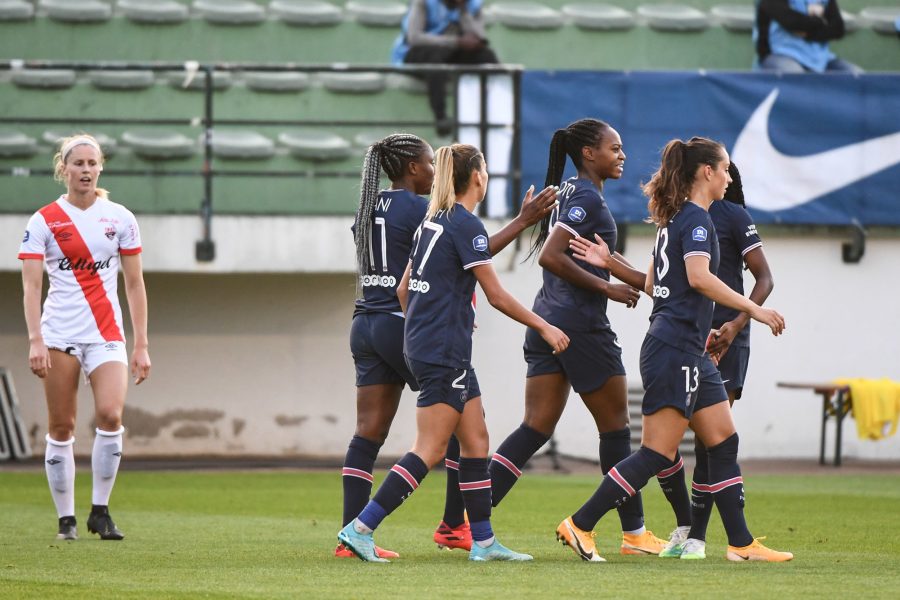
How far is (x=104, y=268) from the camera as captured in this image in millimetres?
7676

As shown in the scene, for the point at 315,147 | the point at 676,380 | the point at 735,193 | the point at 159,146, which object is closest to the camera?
the point at 676,380

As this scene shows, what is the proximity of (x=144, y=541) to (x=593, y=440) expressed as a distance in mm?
7571

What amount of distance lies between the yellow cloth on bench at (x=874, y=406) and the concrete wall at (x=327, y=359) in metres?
1.06

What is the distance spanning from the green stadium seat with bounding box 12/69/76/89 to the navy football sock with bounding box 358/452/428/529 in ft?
30.2

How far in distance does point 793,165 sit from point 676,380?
834 centimetres

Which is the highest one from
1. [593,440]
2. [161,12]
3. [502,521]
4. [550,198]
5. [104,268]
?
[161,12]

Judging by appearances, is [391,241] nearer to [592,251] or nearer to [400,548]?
[592,251]

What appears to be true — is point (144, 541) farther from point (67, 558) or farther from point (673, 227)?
point (673, 227)

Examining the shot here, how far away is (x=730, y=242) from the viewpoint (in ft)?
22.4

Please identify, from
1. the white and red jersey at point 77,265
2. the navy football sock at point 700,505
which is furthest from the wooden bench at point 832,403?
the white and red jersey at point 77,265

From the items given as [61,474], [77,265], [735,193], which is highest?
[735,193]

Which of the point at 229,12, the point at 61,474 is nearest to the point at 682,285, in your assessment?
the point at 61,474

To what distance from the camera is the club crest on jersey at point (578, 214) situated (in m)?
6.66

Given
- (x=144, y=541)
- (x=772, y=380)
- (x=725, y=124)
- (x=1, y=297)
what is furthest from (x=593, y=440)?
(x=144, y=541)
